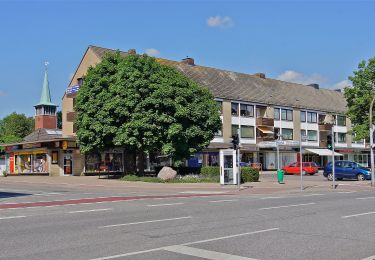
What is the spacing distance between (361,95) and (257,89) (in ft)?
74.6

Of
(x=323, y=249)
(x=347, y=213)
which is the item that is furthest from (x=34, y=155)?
(x=323, y=249)

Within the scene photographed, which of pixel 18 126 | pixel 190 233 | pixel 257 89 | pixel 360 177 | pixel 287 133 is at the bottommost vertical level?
pixel 360 177

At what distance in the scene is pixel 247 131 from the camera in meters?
62.1

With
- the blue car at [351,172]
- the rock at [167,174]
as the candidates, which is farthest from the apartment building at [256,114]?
the blue car at [351,172]

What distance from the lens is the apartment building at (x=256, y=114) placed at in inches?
2194

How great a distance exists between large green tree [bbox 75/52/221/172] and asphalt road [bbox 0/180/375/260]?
19620mm

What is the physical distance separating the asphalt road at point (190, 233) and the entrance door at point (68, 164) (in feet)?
104

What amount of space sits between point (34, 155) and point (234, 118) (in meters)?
24.2

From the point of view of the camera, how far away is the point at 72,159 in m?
47.7

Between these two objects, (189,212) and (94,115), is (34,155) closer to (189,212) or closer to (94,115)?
(94,115)

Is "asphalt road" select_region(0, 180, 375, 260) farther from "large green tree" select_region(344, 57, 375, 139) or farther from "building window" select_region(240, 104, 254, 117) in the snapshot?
"building window" select_region(240, 104, 254, 117)

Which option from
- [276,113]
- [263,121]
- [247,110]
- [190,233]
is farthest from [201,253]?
[276,113]

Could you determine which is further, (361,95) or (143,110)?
(361,95)

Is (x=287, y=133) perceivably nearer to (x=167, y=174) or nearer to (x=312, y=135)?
(x=312, y=135)
